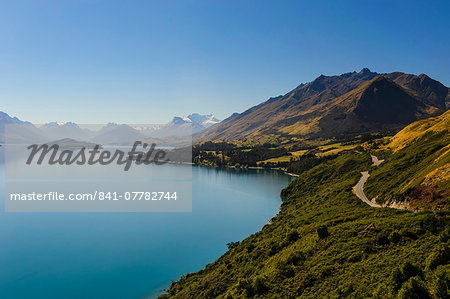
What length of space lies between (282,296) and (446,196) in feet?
97.0

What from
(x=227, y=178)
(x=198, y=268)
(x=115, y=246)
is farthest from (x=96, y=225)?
(x=227, y=178)

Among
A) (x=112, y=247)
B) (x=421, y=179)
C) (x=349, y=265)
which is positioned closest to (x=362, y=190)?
(x=421, y=179)

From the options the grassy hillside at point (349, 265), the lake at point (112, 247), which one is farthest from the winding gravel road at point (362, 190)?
the lake at point (112, 247)

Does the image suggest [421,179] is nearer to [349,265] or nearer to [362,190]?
[362,190]

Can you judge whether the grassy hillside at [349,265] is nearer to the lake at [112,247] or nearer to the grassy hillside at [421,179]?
the grassy hillside at [421,179]

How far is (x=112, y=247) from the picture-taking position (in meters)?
61.3

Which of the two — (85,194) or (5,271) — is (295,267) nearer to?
(5,271)

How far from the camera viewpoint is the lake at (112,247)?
4622cm

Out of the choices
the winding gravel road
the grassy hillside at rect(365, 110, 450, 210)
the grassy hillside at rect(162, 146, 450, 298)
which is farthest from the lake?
the grassy hillside at rect(365, 110, 450, 210)

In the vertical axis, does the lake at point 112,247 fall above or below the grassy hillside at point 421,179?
below

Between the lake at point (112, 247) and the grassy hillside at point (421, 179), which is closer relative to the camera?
the grassy hillside at point (421, 179)

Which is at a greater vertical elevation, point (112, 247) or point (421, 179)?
point (421, 179)

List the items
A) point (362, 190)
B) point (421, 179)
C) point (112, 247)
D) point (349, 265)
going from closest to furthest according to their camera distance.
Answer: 1. point (349, 265)
2. point (421, 179)
3. point (112, 247)
4. point (362, 190)

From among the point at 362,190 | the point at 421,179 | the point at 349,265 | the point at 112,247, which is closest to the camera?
the point at 349,265
